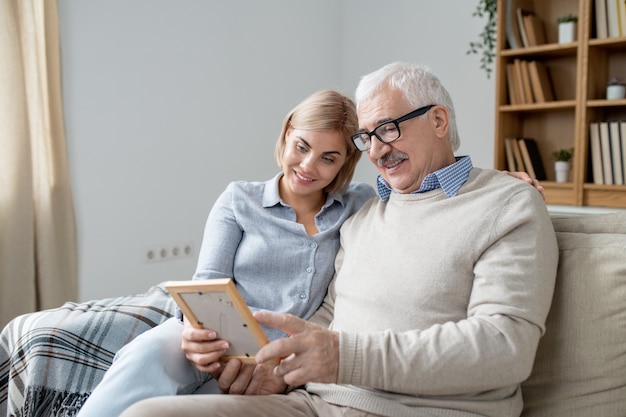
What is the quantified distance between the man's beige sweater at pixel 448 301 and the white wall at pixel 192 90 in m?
2.19

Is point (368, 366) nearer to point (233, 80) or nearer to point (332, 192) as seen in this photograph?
point (332, 192)

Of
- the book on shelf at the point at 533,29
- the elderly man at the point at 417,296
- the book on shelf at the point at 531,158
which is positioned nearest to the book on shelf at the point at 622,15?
the book on shelf at the point at 533,29

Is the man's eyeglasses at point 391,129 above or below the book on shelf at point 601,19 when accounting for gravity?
below

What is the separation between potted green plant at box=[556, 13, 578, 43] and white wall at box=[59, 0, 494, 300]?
640mm

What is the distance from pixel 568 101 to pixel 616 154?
1.15 feet

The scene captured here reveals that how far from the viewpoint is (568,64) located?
→ 3.38m

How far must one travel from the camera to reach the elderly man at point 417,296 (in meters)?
1.11

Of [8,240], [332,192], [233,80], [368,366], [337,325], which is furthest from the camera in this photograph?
[233,80]

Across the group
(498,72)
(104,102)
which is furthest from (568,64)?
(104,102)

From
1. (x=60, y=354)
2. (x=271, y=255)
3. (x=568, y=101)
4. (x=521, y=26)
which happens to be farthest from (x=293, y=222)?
(x=521, y=26)

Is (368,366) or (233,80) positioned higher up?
(233,80)

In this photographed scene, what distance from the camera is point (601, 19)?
3004 millimetres

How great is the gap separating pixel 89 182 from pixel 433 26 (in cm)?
232

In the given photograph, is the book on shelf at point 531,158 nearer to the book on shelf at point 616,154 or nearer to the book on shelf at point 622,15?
the book on shelf at point 616,154
